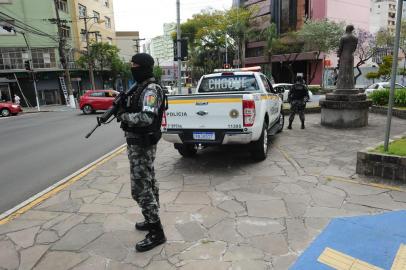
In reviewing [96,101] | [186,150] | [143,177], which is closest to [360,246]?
[143,177]

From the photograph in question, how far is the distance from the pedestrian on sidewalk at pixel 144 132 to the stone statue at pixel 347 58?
339 inches

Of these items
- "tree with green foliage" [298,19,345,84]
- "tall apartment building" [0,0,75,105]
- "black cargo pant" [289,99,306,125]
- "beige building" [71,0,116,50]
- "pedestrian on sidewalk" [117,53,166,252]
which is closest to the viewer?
"pedestrian on sidewalk" [117,53,166,252]

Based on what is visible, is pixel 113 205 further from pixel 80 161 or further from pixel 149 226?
pixel 80 161

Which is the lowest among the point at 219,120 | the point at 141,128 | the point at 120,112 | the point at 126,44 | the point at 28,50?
the point at 219,120

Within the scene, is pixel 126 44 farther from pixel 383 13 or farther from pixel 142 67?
pixel 142 67

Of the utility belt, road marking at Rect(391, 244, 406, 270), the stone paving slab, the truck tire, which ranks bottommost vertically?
the stone paving slab

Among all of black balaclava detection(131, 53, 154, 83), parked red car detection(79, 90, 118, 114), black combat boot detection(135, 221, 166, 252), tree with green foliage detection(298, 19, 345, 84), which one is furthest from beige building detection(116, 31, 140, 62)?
black combat boot detection(135, 221, 166, 252)

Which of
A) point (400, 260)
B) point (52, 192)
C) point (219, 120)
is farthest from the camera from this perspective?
point (219, 120)

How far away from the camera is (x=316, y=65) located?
1668 inches

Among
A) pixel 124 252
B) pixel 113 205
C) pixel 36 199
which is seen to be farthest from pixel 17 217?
pixel 124 252

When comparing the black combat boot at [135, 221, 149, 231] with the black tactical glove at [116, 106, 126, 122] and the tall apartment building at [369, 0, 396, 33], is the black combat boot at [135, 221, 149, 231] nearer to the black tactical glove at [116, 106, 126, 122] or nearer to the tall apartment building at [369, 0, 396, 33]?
the black tactical glove at [116, 106, 126, 122]

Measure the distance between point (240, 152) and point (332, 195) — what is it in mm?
3176

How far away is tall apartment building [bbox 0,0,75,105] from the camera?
113 feet

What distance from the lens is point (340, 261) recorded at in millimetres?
3275
